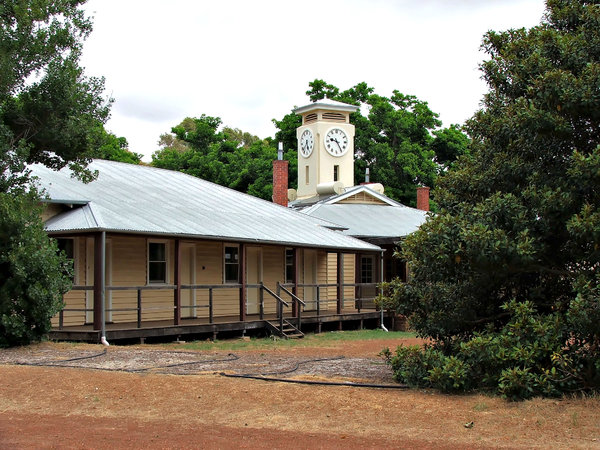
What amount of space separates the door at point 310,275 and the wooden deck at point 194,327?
91cm

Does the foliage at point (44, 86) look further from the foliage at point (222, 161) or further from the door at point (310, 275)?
the foliage at point (222, 161)

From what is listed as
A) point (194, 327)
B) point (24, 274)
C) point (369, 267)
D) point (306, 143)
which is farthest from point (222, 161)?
point (24, 274)

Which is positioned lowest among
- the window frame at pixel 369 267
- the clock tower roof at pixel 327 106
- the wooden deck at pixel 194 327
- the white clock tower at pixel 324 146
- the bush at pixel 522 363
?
the wooden deck at pixel 194 327

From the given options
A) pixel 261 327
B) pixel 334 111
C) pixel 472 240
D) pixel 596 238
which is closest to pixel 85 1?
pixel 261 327

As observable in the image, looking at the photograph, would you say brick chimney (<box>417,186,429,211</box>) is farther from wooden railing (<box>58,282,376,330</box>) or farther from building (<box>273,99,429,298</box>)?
wooden railing (<box>58,282,376,330</box>)

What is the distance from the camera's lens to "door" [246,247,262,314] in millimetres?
22797

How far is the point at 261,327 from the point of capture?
67.6ft

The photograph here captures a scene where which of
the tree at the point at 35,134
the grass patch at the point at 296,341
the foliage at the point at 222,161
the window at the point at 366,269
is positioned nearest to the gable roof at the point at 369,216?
the window at the point at 366,269

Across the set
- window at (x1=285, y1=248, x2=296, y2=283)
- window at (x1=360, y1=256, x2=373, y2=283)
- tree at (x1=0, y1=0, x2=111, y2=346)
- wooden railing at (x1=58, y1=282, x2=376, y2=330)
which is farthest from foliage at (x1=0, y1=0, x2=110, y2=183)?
window at (x1=360, y1=256, x2=373, y2=283)

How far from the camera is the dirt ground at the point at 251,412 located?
761cm

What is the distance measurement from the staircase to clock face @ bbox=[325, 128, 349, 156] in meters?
19.8

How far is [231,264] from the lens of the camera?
22.2 metres

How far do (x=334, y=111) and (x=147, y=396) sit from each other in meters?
31.8

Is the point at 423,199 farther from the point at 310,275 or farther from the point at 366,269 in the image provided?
the point at 310,275
